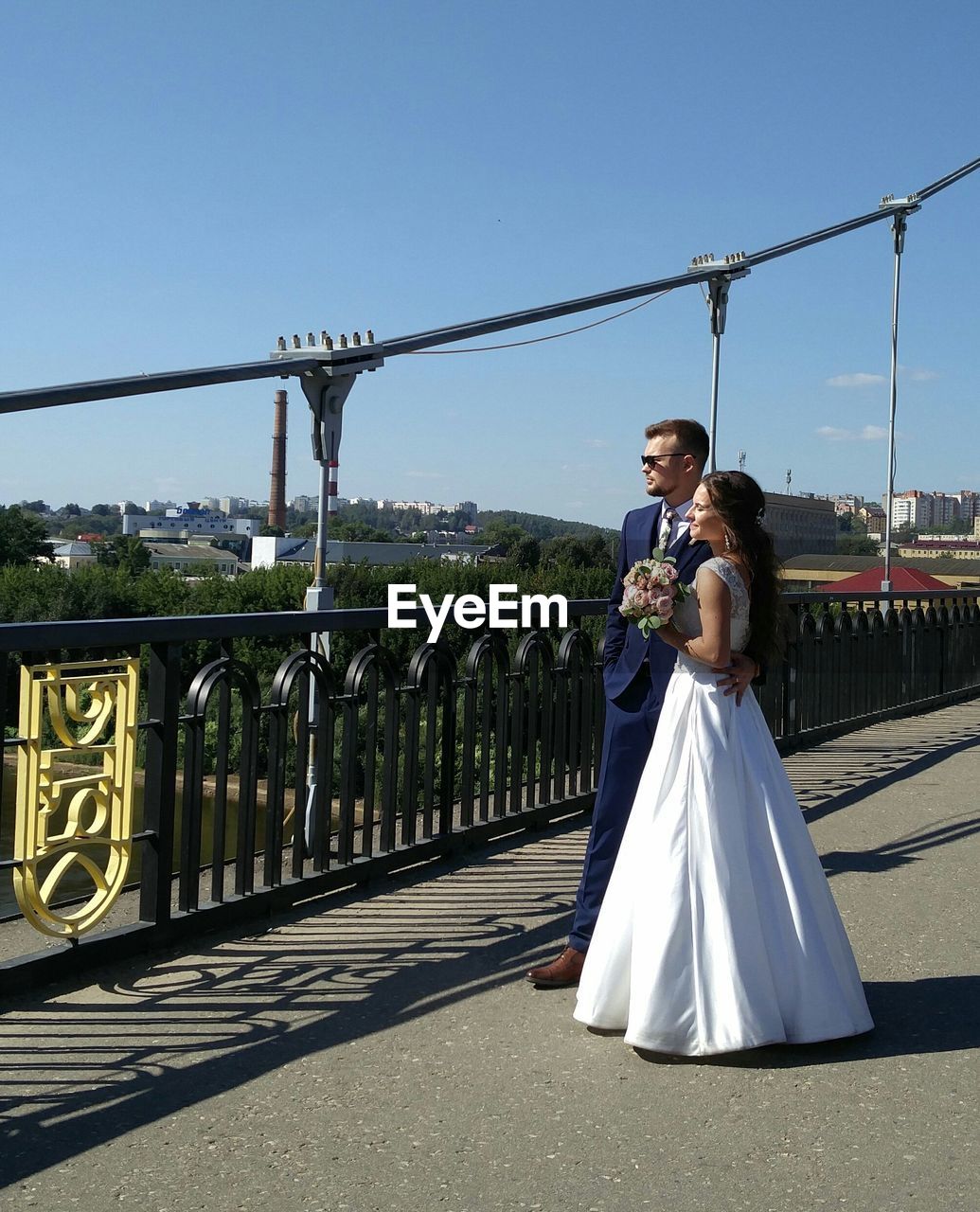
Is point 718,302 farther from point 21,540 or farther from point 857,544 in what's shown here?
point 21,540

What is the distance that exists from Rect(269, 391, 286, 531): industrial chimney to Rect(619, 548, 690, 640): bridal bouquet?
78.6m

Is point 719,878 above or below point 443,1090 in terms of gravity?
above

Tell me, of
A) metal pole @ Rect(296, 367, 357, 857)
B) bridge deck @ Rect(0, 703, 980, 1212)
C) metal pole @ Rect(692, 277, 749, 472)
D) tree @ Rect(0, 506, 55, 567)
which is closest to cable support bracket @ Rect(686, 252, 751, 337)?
metal pole @ Rect(692, 277, 749, 472)

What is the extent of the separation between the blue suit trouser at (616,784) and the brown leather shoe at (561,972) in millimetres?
45

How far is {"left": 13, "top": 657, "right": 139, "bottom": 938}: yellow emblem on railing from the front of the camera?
4297 mm

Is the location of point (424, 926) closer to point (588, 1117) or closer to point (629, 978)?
point (629, 978)

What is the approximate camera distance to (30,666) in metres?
A: 4.34

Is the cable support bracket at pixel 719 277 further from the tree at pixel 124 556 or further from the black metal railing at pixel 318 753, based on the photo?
the tree at pixel 124 556

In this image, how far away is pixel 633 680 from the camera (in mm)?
4547

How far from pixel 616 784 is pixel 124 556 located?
181ft

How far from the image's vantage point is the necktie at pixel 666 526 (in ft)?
14.7

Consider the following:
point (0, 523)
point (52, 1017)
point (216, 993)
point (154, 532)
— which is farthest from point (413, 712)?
point (154, 532)

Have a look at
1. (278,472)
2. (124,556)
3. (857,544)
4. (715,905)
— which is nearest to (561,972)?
(715,905)

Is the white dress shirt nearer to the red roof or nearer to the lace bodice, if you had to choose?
the lace bodice
